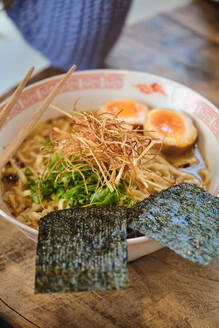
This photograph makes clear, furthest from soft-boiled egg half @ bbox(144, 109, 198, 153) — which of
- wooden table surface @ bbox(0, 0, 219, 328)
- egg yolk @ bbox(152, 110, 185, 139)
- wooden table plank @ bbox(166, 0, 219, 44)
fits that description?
wooden table plank @ bbox(166, 0, 219, 44)

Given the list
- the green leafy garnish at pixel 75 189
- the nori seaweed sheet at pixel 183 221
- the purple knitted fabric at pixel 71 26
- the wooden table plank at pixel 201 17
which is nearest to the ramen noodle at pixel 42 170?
the green leafy garnish at pixel 75 189

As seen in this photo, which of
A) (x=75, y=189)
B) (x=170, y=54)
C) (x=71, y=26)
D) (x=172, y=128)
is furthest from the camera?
(x=170, y=54)

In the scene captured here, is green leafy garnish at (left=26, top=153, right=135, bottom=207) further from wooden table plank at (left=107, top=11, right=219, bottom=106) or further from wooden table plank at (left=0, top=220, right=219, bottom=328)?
wooden table plank at (left=107, top=11, right=219, bottom=106)

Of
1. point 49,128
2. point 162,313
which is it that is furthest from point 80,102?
point 162,313

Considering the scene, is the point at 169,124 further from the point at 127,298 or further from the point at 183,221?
the point at 127,298

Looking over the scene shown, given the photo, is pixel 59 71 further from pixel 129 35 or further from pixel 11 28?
pixel 11 28

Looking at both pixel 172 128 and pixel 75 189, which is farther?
pixel 172 128

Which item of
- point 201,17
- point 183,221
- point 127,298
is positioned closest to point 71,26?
point 201,17
